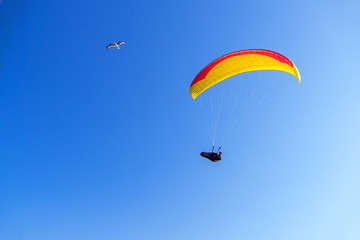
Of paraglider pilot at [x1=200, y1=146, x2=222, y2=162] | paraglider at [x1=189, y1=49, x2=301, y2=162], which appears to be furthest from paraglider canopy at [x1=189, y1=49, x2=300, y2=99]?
paraglider pilot at [x1=200, y1=146, x2=222, y2=162]

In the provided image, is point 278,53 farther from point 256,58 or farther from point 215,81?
point 215,81

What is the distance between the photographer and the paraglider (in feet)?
59.5

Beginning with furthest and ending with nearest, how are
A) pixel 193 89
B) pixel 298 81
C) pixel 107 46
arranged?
pixel 107 46, pixel 193 89, pixel 298 81

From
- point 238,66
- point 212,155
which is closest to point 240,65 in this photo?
point 238,66

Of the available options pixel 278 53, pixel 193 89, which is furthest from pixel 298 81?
pixel 193 89

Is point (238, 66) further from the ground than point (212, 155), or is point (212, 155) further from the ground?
point (238, 66)

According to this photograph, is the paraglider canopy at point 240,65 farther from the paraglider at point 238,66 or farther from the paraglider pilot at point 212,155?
the paraglider pilot at point 212,155

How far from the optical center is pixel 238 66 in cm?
1897

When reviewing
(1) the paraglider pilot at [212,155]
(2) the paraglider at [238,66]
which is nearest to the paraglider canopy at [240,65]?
(2) the paraglider at [238,66]

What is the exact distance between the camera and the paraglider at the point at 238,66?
714 inches

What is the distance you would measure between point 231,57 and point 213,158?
26.5 ft

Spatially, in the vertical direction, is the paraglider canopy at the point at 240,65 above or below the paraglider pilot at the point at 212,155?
above

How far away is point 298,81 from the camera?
17297mm

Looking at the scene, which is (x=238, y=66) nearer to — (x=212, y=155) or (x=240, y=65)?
(x=240, y=65)
